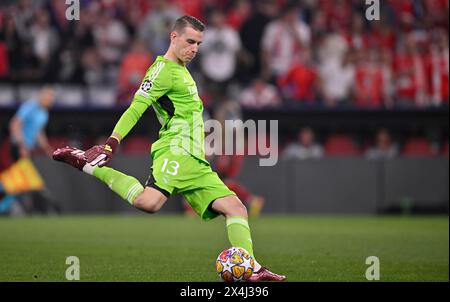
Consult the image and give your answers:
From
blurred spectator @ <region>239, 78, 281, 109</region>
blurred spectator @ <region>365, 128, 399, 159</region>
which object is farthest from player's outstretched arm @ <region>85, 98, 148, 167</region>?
blurred spectator @ <region>365, 128, 399, 159</region>

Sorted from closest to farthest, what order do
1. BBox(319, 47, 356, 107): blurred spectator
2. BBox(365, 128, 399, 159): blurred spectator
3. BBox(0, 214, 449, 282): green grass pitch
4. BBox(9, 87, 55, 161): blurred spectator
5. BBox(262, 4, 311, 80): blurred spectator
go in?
BBox(0, 214, 449, 282): green grass pitch < BBox(9, 87, 55, 161): blurred spectator < BBox(365, 128, 399, 159): blurred spectator < BBox(319, 47, 356, 107): blurred spectator < BBox(262, 4, 311, 80): blurred spectator

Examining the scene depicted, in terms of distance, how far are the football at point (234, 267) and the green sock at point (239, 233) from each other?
0.65 feet

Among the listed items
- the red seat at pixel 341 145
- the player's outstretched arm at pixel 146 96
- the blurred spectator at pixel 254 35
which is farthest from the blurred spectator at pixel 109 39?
the player's outstretched arm at pixel 146 96

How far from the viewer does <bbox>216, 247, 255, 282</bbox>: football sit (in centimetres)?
824

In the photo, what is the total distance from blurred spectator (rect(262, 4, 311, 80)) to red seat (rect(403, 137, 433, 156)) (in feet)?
9.52

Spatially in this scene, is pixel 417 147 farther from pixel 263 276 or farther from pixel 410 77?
pixel 263 276

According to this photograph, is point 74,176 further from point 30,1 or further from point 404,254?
point 404,254

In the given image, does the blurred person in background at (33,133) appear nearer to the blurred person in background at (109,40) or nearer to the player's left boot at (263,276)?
the blurred person in background at (109,40)

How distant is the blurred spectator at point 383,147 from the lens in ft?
64.8

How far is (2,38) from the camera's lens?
19.8 meters

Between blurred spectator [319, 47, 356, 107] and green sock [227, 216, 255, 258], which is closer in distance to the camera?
green sock [227, 216, 255, 258]

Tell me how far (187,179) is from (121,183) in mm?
608

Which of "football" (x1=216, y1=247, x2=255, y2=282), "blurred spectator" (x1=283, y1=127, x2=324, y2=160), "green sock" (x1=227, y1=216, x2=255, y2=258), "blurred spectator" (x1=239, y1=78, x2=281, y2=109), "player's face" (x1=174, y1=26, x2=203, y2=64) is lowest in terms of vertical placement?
"football" (x1=216, y1=247, x2=255, y2=282)

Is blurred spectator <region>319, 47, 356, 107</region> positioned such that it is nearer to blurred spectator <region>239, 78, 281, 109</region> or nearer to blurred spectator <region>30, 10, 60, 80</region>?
blurred spectator <region>239, 78, 281, 109</region>
